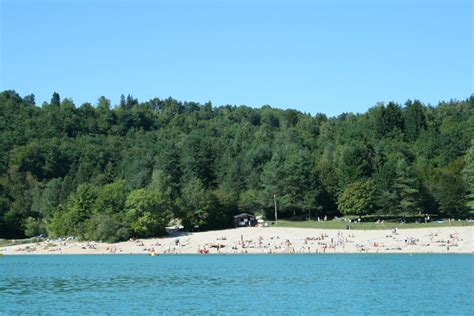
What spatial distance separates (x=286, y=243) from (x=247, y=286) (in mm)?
36611

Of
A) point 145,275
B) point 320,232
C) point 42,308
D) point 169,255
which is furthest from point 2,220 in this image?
point 42,308

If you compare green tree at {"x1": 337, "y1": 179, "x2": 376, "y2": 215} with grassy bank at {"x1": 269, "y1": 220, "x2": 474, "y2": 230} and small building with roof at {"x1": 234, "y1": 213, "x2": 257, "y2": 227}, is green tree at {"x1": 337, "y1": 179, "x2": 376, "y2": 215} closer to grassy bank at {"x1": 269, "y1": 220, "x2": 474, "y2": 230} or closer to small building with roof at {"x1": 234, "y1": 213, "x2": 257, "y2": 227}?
grassy bank at {"x1": 269, "y1": 220, "x2": 474, "y2": 230}

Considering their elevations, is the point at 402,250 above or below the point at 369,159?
below

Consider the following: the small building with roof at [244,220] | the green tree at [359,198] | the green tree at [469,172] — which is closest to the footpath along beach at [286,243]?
the small building with roof at [244,220]

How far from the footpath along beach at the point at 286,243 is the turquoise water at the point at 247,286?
5.95 metres

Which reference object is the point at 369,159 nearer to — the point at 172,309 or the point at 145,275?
the point at 145,275

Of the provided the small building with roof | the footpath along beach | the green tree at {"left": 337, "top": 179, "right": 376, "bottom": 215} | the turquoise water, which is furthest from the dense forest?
the turquoise water

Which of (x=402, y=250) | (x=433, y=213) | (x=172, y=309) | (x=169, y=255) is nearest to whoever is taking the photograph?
(x=172, y=309)

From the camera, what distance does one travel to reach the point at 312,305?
3819cm

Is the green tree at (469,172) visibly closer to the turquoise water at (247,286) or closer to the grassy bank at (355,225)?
the grassy bank at (355,225)

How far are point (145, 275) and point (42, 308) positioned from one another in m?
19.1

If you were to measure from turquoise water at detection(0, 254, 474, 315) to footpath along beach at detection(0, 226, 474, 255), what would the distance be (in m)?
5.95

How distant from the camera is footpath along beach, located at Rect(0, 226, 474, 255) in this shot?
78250 millimetres

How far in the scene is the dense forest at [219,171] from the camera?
315ft
